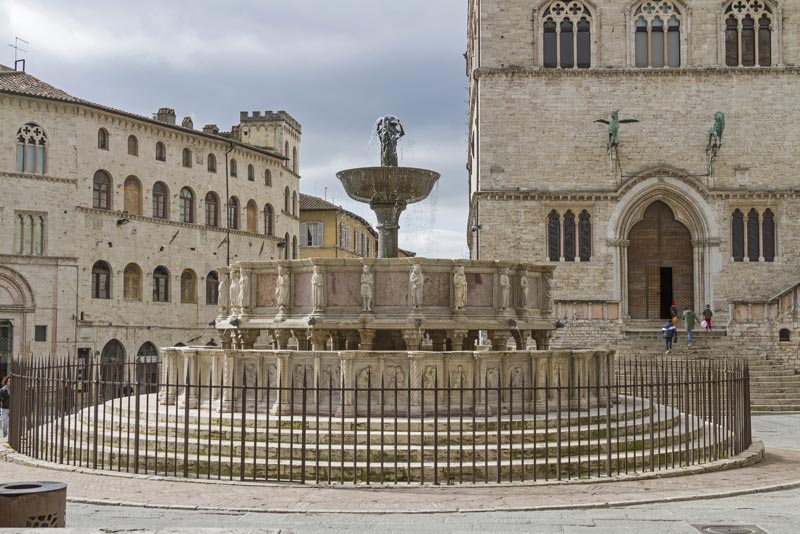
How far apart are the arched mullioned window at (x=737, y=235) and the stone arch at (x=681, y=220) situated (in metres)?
0.60

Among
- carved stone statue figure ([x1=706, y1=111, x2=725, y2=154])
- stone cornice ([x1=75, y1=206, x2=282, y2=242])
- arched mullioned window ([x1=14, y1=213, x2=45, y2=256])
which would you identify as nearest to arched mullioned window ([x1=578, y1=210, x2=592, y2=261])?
carved stone statue figure ([x1=706, y1=111, x2=725, y2=154])

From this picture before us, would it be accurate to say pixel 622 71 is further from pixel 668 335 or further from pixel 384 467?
pixel 384 467

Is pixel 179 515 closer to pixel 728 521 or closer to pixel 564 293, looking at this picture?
pixel 728 521

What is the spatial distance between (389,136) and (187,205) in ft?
88.6

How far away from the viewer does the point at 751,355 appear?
28078 mm

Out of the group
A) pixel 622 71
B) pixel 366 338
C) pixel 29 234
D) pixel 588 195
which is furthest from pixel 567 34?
pixel 366 338

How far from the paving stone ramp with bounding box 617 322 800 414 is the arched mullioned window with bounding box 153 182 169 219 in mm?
20871

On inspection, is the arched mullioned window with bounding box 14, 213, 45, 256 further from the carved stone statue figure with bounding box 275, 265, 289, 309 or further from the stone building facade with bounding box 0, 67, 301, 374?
the carved stone statue figure with bounding box 275, 265, 289, 309

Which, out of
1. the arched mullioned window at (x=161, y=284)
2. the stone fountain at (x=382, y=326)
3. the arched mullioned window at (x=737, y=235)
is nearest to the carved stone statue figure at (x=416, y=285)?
the stone fountain at (x=382, y=326)

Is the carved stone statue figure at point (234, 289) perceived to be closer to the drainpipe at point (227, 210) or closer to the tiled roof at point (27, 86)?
the tiled roof at point (27, 86)

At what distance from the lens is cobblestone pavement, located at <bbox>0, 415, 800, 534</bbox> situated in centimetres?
900

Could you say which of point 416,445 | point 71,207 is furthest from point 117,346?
point 416,445

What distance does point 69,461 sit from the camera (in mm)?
12562

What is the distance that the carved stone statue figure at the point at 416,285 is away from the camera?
14.3m
